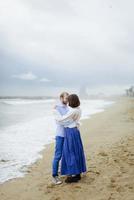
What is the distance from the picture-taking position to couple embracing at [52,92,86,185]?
19.2 feet

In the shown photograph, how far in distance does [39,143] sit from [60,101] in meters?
5.35

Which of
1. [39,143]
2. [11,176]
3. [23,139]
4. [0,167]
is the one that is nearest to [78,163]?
[11,176]

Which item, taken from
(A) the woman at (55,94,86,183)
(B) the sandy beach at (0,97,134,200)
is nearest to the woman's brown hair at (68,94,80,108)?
(A) the woman at (55,94,86,183)

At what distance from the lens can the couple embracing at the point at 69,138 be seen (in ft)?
19.2

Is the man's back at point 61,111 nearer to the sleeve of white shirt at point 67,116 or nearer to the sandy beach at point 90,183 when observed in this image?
the sleeve of white shirt at point 67,116

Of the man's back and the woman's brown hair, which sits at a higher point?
the woman's brown hair

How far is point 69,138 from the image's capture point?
5.86 metres

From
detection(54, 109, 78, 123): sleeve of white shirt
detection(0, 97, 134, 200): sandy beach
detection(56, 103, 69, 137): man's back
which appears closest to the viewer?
detection(0, 97, 134, 200): sandy beach

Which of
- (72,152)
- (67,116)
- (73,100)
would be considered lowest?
(72,152)

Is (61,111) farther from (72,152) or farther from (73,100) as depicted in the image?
(72,152)

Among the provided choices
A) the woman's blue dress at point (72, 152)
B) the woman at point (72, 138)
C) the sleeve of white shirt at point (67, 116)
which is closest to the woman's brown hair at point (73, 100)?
the woman at point (72, 138)

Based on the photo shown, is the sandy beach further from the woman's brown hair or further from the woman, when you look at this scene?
the woman's brown hair

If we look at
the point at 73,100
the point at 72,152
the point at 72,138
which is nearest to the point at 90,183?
the point at 72,152

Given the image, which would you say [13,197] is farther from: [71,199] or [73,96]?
[73,96]
